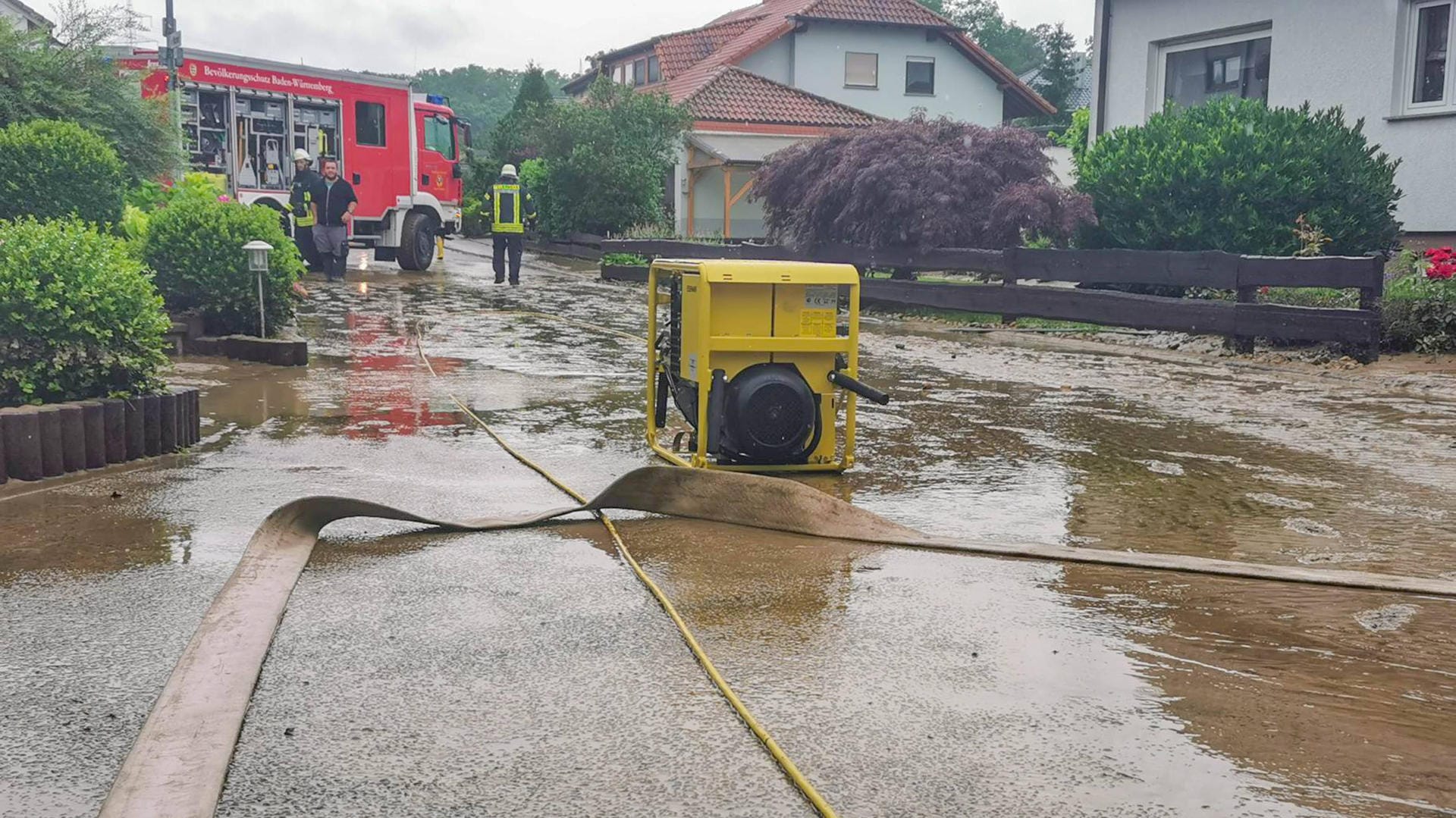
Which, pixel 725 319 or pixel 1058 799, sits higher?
pixel 725 319

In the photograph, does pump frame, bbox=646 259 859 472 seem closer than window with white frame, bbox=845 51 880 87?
Yes

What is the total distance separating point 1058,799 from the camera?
11.5 ft

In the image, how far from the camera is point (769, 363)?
779 cm

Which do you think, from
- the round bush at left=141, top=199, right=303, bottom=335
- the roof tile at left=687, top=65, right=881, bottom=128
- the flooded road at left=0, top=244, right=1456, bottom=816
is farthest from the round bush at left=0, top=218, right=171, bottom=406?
the roof tile at left=687, top=65, right=881, bottom=128

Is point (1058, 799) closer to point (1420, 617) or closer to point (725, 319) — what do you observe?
point (1420, 617)

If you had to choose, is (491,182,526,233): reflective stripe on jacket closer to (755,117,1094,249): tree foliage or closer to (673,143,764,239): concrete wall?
(755,117,1094,249): tree foliage

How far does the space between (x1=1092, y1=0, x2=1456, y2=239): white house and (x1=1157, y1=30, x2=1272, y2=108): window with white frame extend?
0.02 meters

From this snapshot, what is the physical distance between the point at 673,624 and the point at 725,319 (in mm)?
2921

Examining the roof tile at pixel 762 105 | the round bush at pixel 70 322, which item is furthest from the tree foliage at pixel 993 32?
the round bush at pixel 70 322

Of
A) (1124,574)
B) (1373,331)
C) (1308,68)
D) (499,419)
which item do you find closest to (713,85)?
(1308,68)

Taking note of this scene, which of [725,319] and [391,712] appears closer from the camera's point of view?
[391,712]

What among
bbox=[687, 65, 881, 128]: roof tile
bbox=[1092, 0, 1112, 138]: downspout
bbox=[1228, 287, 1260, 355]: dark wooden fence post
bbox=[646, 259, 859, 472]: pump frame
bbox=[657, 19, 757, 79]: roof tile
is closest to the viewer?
bbox=[646, 259, 859, 472]: pump frame

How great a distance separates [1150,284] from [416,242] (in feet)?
51.6

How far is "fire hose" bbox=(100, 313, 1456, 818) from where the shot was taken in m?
3.55
